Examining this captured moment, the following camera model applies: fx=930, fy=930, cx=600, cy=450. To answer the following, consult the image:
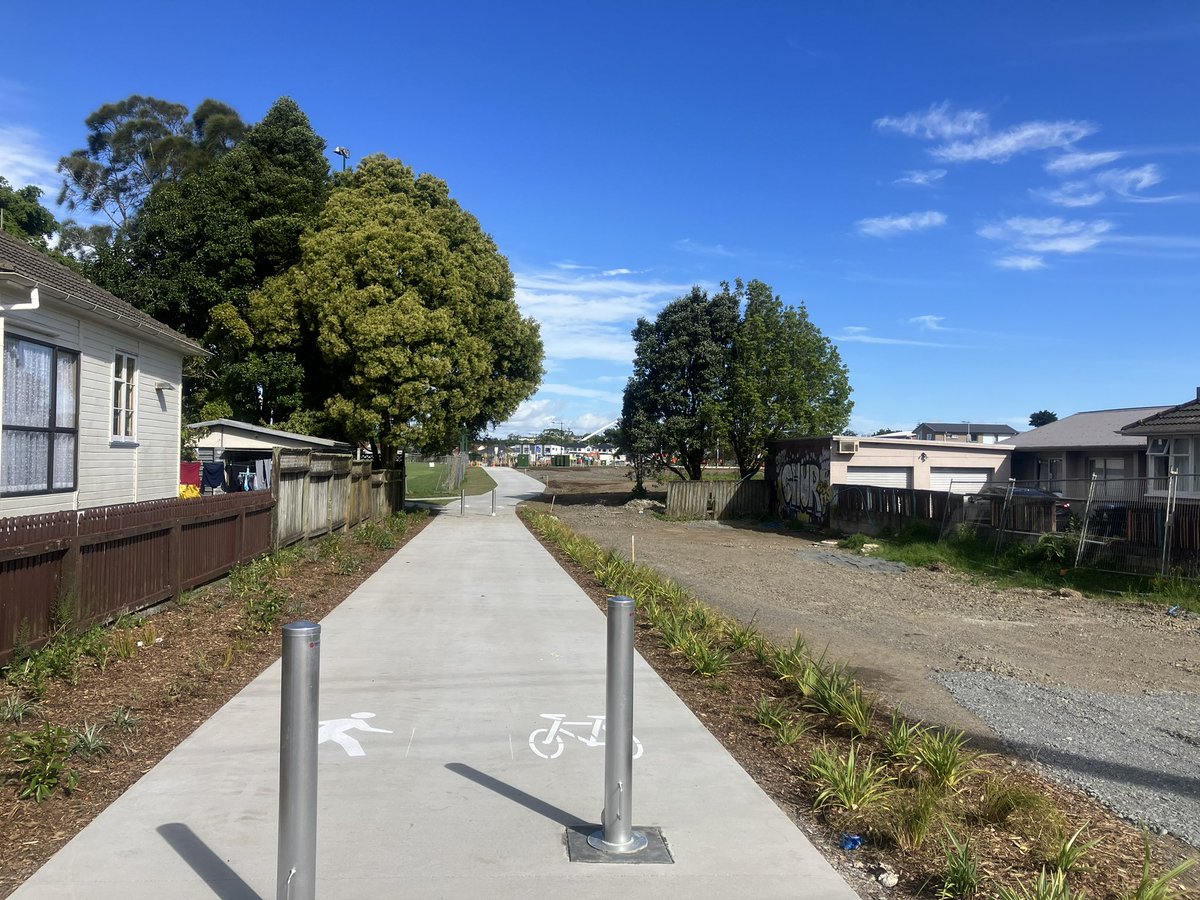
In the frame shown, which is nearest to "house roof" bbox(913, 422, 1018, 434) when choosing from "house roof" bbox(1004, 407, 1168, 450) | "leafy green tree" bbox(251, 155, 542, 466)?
"house roof" bbox(1004, 407, 1168, 450)

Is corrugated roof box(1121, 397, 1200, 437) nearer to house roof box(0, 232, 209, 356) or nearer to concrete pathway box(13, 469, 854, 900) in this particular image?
concrete pathway box(13, 469, 854, 900)

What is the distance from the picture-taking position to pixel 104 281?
88.5 feet

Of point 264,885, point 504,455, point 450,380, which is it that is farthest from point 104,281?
point 504,455

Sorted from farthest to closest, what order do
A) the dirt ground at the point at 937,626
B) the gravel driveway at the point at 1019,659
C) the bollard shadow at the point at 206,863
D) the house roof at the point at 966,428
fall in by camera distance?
the house roof at the point at 966,428 < the dirt ground at the point at 937,626 < the gravel driveway at the point at 1019,659 < the bollard shadow at the point at 206,863

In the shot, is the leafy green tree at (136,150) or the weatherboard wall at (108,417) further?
the leafy green tree at (136,150)

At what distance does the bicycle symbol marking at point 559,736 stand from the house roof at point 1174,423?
1975 cm

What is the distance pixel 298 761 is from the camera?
3332mm

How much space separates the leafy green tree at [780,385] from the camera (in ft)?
124

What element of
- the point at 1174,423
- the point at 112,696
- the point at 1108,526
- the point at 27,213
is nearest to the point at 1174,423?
the point at 1174,423

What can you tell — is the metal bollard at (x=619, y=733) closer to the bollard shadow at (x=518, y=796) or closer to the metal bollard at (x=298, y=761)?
the bollard shadow at (x=518, y=796)

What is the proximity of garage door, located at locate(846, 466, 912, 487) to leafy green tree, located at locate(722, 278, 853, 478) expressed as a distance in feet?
19.2

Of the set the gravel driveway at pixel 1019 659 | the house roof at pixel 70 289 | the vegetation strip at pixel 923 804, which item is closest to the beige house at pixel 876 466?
the gravel driveway at pixel 1019 659

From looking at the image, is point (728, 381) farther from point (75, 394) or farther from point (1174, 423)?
point (75, 394)

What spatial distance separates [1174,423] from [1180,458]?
3.70ft
